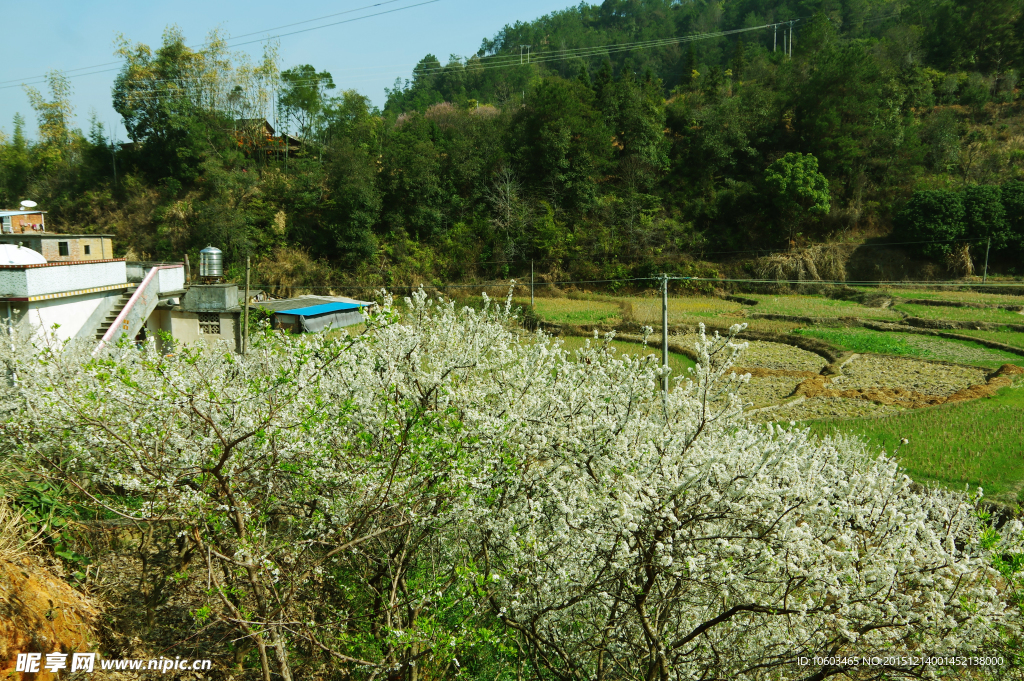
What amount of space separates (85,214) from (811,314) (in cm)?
4485

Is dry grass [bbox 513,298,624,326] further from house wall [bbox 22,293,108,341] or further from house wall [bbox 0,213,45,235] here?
house wall [bbox 0,213,45,235]

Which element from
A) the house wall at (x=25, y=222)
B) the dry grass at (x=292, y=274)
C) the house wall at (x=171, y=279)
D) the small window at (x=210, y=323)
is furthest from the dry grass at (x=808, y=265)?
the house wall at (x=25, y=222)

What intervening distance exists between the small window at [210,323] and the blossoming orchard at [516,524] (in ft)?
38.1

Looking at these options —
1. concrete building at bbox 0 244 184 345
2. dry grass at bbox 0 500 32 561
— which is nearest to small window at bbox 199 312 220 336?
concrete building at bbox 0 244 184 345

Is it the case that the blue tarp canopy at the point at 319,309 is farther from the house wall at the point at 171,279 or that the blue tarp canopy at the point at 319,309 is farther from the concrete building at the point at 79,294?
the concrete building at the point at 79,294

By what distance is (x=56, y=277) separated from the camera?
12.7 m

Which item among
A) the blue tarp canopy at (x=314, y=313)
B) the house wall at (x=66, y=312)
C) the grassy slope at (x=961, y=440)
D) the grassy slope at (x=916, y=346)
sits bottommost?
the grassy slope at (x=961, y=440)

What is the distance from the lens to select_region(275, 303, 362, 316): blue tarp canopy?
2238 cm

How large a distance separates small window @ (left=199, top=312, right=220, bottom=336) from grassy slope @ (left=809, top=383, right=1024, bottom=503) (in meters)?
14.8

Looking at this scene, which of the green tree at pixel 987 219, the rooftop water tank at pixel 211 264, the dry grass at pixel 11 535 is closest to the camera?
the dry grass at pixel 11 535

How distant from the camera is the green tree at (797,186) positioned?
33.6m

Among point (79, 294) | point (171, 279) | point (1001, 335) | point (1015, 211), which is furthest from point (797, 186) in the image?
point (79, 294)

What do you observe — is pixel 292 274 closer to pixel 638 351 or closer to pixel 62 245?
pixel 62 245

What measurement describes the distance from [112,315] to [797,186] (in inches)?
1290
